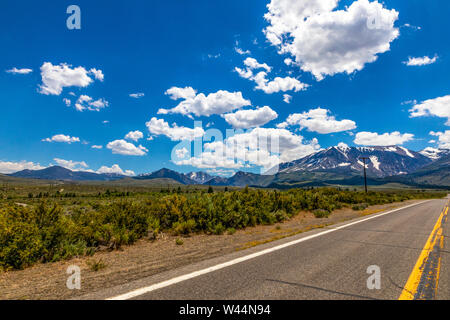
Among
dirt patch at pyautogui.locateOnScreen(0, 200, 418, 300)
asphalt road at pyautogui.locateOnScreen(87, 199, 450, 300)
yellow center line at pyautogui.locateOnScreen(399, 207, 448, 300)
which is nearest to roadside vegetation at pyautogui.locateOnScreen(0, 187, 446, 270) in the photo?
dirt patch at pyautogui.locateOnScreen(0, 200, 418, 300)

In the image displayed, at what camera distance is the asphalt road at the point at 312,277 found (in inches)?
143

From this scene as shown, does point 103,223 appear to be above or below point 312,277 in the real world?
above

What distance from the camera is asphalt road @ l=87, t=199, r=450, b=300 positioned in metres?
3.63

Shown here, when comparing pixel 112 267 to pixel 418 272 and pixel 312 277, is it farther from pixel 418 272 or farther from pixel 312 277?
pixel 418 272

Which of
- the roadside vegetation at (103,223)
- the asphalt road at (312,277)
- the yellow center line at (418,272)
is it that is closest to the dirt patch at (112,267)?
the roadside vegetation at (103,223)

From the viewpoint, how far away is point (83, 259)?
6.16m

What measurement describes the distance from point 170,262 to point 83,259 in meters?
2.70

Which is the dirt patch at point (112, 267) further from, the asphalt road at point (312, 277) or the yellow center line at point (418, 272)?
the yellow center line at point (418, 272)

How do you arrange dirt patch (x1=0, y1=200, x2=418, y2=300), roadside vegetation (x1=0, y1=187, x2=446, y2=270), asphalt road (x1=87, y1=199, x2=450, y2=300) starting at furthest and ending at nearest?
1. roadside vegetation (x1=0, y1=187, x2=446, y2=270)
2. dirt patch (x1=0, y1=200, x2=418, y2=300)
3. asphalt road (x1=87, y1=199, x2=450, y2=300)

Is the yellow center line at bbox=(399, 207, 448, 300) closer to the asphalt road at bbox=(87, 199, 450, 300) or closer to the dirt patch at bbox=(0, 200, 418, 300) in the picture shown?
the asphalt road at bbox=(87, 199, 450, 300)

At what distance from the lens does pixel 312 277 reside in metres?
4.39

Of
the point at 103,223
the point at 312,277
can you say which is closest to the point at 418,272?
the point at 312,277

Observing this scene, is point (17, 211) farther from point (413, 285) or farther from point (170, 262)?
point (413, 285)
